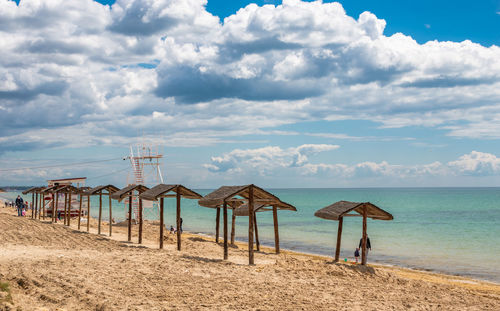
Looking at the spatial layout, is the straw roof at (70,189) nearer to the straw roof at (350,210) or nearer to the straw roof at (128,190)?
the straw roof at (128,190)

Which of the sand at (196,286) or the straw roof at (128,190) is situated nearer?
the sand at (196,286)

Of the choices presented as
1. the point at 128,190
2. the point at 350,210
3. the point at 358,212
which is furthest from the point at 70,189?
the point at 358,212

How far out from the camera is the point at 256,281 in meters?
12.4

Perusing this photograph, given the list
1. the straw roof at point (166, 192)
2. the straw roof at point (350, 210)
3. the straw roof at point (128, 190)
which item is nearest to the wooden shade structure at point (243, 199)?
the straw roof at point (350, 210)

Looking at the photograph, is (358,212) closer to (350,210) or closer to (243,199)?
(350,210)

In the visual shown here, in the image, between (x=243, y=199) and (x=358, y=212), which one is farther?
(x=243, y=199)

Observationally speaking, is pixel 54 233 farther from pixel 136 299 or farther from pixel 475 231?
A: pixel 475 231

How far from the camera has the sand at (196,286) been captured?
9.84 m

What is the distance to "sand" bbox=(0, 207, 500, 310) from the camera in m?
9.84

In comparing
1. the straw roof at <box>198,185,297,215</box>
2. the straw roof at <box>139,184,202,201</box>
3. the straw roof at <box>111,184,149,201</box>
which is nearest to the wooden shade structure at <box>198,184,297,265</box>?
the straw roof at <box>198,185,297,215</box>

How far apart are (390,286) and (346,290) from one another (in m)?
2.29

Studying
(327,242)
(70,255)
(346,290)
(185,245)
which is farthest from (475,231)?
(70,255)

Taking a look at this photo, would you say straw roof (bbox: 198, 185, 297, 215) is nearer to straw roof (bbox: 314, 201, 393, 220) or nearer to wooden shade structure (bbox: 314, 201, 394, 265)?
straw roof (bbox: 314, 201, 393, 220)

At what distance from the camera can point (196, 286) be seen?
1153 centimetres
